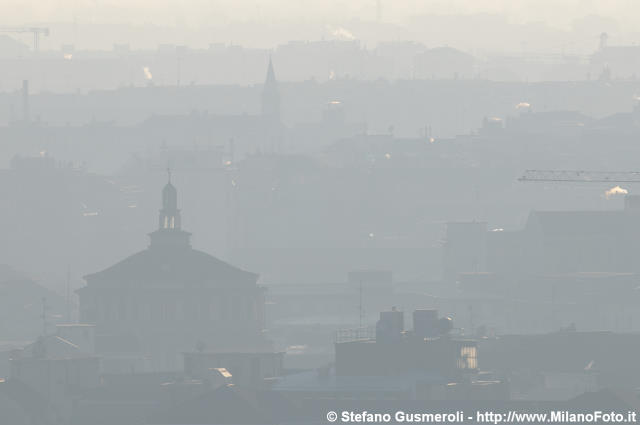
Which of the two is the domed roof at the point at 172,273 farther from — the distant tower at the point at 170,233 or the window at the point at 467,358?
the window at the point at 467,358

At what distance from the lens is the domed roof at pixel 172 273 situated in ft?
612

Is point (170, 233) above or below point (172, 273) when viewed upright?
above

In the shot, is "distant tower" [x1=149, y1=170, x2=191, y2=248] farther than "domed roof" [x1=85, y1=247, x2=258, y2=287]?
Yes

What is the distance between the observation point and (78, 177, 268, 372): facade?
18062 cm

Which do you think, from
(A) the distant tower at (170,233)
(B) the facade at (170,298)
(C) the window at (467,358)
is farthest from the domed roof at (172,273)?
(C) the window at (467,358)

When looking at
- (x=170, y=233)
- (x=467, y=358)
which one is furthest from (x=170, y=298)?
(x=467, y=358)

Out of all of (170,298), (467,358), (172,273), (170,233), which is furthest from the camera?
(170,233)

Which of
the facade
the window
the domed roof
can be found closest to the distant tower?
the facade

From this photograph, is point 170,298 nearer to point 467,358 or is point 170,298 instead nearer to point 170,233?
point 170,233

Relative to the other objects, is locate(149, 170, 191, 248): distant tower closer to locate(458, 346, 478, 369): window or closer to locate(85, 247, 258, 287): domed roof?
locate(85, 247, 258, 287): domed roof

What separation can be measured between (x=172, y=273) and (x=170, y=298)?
2331 millimetres

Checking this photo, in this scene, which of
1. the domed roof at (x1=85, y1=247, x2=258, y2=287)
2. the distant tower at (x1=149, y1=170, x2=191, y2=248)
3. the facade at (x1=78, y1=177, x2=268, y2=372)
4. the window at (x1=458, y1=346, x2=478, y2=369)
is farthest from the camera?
the distant tower at (x1=149, y1=170, x2=191, y2=248)

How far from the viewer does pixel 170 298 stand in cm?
18600

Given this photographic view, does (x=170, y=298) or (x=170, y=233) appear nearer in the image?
(x=170, y=298)
